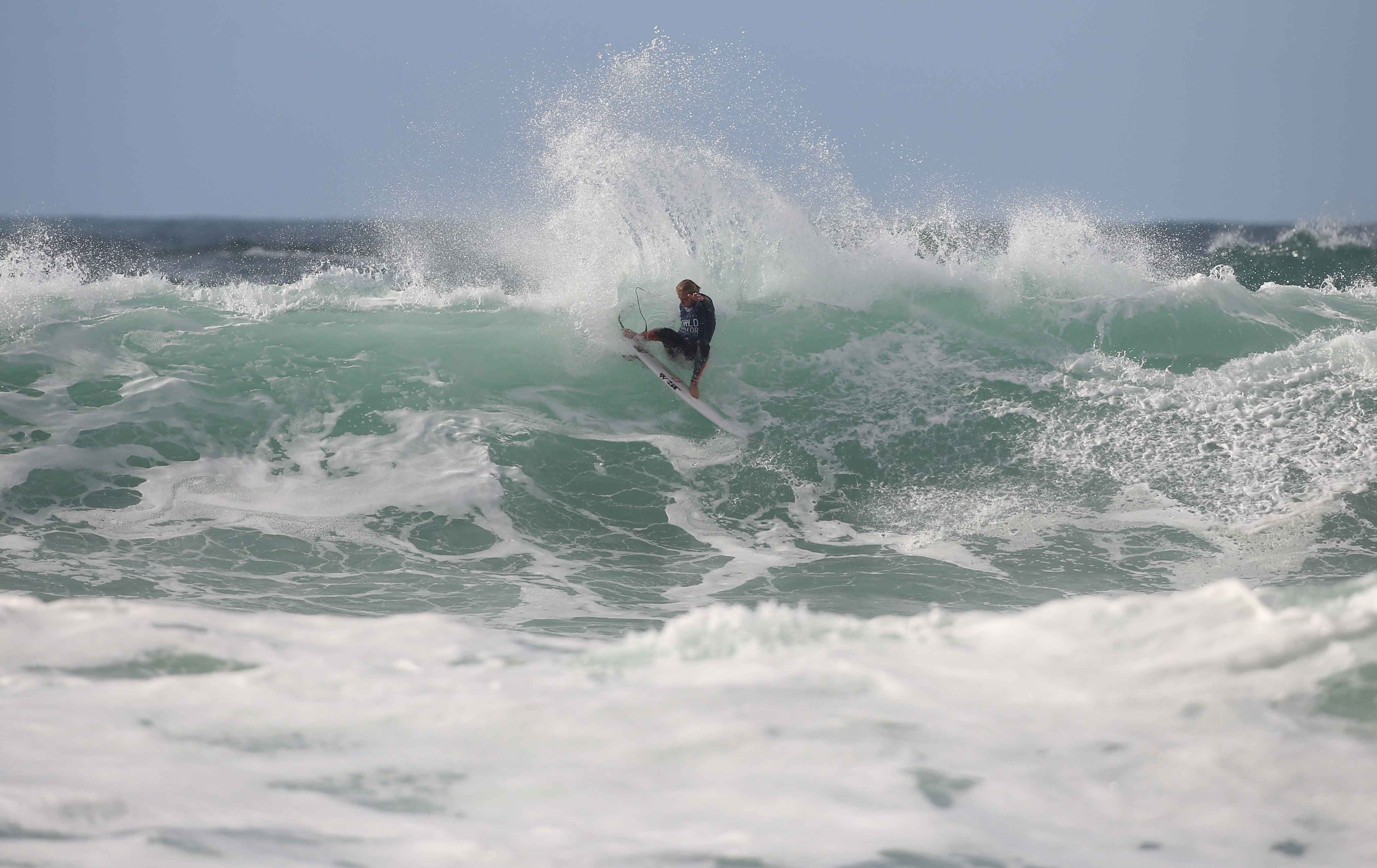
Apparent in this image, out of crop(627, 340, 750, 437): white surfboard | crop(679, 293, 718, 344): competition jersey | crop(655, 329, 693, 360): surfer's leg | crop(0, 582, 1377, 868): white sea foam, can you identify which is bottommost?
crop(0, 582, 1377, 868): white sea foam

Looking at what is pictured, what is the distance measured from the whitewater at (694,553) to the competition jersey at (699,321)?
0.50 m

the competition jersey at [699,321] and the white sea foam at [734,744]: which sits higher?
the competition jersey at [699,321]

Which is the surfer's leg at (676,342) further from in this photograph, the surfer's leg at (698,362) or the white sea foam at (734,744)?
the white sea foam at (734,744)

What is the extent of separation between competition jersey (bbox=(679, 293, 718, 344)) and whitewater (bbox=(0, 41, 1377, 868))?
505 mm

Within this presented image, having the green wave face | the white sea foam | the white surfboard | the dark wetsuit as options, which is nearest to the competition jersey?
the dark wetsuit

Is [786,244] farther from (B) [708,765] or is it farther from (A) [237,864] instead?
(A) [237,864]

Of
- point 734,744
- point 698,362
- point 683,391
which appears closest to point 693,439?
point 683,391

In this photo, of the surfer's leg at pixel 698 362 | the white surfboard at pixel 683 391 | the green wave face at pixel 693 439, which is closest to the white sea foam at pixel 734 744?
the green wave face at pixel 693 439

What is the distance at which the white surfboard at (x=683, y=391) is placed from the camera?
877 centimetres

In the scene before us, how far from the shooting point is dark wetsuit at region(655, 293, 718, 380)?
8.92 m

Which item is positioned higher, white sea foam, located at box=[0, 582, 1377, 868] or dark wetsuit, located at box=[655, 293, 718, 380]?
dark wetsuit, located at box=[655, 293, 718, 380]

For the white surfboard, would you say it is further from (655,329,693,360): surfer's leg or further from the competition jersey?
the competition jersey

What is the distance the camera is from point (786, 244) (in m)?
10.6

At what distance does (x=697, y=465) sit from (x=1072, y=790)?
563 centimetres
